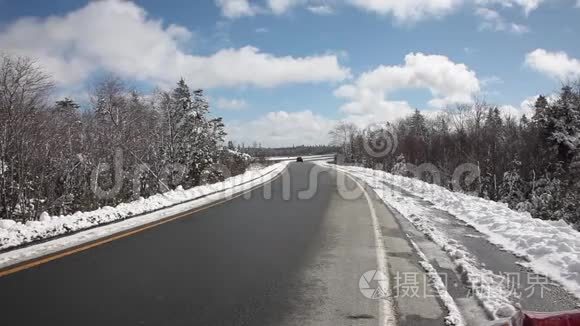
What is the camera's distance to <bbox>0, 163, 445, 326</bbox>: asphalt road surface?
4.41 metres

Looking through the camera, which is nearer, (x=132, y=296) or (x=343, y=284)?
(x=132, y=296)

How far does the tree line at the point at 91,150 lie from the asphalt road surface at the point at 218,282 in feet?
14.3

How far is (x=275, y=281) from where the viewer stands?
226 inches

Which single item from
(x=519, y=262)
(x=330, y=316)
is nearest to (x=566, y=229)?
(x=519, y=262)

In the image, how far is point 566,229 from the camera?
28.4 ft

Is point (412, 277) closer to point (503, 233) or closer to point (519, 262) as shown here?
point (519, 262)

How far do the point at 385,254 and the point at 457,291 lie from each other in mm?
2086

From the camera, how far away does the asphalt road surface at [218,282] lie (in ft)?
14.5

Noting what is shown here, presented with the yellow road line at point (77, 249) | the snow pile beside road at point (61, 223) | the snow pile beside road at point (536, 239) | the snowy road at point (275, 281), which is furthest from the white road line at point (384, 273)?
the snow pile beside road at point (61, 223)

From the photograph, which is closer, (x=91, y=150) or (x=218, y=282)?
(x=218, y=282)

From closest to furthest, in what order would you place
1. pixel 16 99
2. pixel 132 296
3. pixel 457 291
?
pixel 132 296 < pixel 457 291 < pixel 16 99

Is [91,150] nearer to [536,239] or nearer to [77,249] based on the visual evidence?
[77,249]

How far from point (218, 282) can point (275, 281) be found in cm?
74

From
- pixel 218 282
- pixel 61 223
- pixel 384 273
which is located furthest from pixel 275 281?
pixel 61 223
